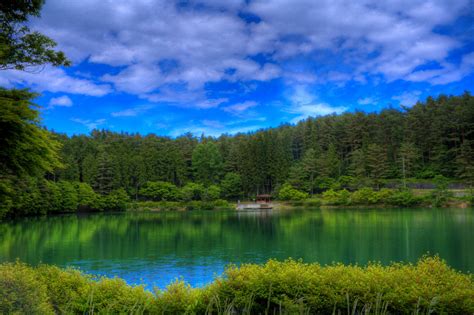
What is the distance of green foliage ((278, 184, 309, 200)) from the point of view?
63.2 metres

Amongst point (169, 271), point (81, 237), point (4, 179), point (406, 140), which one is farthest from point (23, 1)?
point (406, 140)

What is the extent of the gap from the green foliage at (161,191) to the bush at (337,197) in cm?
2529

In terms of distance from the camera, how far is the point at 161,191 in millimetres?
69438

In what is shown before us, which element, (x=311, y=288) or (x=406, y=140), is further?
(x=406, y=140)

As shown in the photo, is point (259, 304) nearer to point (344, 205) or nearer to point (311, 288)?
point (311, 288)

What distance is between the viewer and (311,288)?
24.5 ft

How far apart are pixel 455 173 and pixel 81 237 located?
55851mm

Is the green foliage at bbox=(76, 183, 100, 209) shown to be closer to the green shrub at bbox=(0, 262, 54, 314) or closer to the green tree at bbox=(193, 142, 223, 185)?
the green tree at bbox=(193, 142, 223, 185)

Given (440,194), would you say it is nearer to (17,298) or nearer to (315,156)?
(315,156)

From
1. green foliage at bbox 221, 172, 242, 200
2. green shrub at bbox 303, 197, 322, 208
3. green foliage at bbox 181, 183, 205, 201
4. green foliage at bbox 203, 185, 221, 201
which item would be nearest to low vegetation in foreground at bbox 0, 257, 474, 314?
green shrub at bbox 303, 197, 322, 208

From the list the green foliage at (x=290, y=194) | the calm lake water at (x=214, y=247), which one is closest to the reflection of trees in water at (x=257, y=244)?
the calm lake water at (x=214, y=247)

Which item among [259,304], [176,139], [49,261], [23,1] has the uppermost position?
[176,139]

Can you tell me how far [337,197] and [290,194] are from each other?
25.6 ft

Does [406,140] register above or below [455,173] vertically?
above
